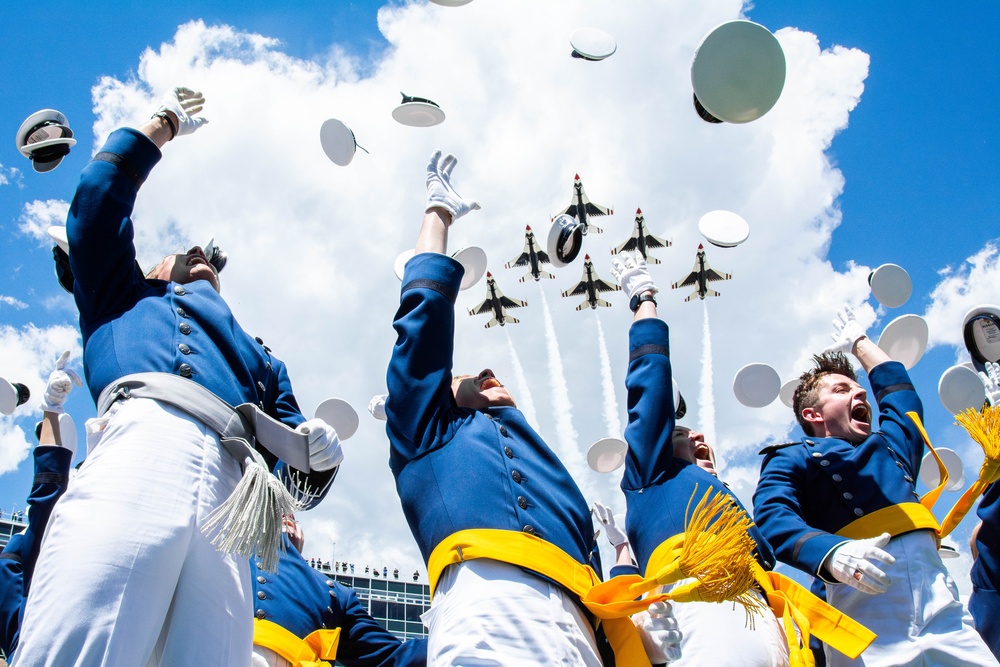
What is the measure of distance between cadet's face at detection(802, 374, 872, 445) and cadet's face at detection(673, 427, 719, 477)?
2.63 ft

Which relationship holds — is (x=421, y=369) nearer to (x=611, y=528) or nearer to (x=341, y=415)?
(x=611, y=528)

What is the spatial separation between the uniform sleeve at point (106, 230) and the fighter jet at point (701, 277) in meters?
37.8

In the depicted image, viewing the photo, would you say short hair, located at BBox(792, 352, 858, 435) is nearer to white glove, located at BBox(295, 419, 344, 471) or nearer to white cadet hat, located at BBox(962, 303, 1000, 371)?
white cadet hat, located at BBox(962, 303, 1000, 371)

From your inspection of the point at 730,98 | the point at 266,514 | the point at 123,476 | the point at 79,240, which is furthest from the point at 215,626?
the point at 730,98

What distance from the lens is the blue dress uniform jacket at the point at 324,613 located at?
577 centimetres

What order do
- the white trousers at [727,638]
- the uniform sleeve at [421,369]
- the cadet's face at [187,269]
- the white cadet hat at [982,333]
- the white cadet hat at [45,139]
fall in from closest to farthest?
the uniform sleeve at [421,369] → the white trousers at [727,638] → the cadet's face at [187,269] → the white cadet hat at [45,139] → the white cadet hat at [982,333]

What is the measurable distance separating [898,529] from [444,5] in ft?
20.8

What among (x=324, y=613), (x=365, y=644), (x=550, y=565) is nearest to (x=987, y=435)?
(x=550, y=565)

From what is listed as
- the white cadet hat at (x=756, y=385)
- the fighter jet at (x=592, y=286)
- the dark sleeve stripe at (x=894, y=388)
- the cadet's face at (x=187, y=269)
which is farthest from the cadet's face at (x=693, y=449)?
the fighter jet at (x=592, y=286)

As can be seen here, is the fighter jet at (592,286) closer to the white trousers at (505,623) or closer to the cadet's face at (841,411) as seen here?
the cadet's face at (841,411)

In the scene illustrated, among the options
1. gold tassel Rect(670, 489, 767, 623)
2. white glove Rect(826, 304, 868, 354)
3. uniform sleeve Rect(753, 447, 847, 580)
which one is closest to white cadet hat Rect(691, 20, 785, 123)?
white glove Rect(826, 304, 868, 354)

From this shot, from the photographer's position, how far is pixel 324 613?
6203mm

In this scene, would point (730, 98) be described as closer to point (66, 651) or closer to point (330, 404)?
point (330, 404)

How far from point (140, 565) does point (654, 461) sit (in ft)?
10.5
